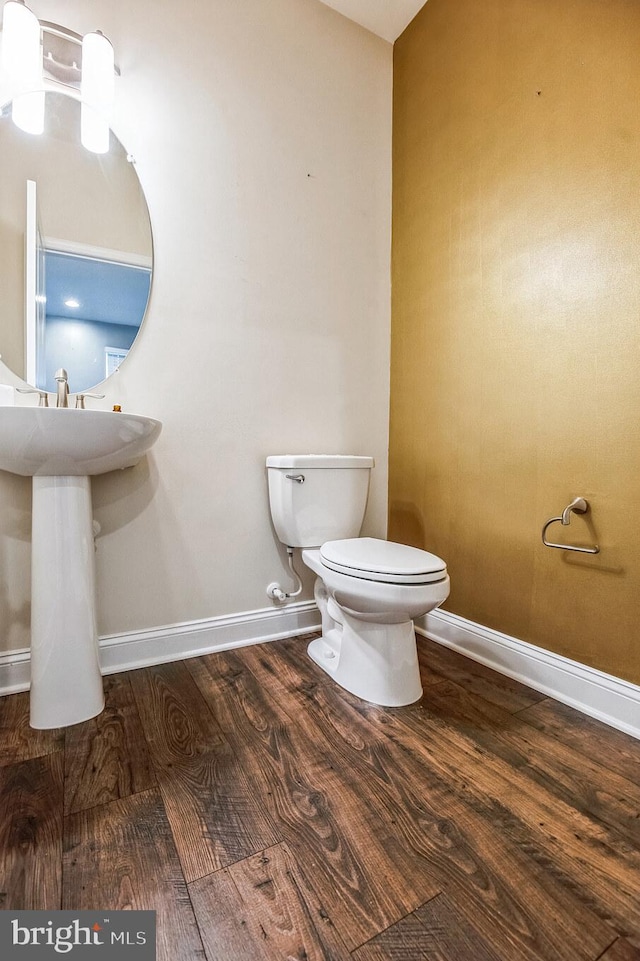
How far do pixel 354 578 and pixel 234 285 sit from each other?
1.15 meters

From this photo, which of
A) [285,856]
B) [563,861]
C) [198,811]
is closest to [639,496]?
[563,861]

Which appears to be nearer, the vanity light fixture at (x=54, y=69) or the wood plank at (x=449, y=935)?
the wood plank at (x=449, y=935)

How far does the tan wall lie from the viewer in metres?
1.19

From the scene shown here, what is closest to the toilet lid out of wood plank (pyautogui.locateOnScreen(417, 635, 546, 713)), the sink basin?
wood plank (pyautogui.locateOnScreen(417, 635, 546, 713))

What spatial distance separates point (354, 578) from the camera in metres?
1.23

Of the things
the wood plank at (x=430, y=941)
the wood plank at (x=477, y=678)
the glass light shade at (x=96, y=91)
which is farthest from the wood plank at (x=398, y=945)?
the glass light shade at (x=96, y=91)

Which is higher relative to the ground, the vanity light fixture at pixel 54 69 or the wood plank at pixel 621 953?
the vanity light fixture at pixel 54 69

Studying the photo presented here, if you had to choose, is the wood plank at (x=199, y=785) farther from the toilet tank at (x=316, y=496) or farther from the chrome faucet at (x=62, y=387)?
the chrome faucet at (x=62, y=387)

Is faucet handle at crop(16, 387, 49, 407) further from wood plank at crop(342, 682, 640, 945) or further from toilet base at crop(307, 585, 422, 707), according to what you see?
wood plank at crop(342, 682, 640, 945)

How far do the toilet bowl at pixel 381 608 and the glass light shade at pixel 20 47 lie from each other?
5.38 ft

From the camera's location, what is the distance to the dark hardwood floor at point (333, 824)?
69 cm

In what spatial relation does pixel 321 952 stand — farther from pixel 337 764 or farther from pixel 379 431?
pixel 379 431

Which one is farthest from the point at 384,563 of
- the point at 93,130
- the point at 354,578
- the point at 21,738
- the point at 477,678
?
the point at 93,130

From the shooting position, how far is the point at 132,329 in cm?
149
